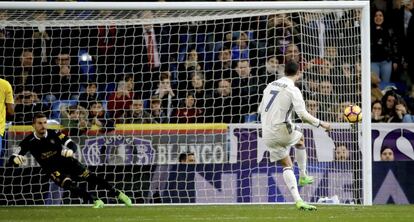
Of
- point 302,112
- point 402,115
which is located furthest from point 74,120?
point 402,115

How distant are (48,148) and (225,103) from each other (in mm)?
3140

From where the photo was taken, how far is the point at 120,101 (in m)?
16.8

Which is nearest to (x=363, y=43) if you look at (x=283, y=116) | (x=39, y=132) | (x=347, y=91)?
(x=347, y=91)

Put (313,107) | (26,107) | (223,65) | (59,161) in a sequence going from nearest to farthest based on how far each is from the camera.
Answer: (59,161), (313,107), (26,107), (223,65)

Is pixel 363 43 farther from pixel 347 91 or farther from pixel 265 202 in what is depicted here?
pixel 265 202

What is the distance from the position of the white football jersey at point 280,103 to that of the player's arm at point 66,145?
2.71 m

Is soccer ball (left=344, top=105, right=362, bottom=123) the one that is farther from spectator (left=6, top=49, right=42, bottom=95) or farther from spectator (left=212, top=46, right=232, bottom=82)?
spectator (left=6, top=49, right=42, bottom=95)

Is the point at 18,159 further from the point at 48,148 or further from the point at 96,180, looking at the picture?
the point at 96,180

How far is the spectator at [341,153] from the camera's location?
16156 millimetres

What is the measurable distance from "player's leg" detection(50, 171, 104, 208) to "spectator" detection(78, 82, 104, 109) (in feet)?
5.70

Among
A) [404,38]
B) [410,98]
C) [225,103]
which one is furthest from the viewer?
[404,38]

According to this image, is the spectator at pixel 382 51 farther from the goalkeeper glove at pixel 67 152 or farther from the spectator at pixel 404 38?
the goalkeeper glove at pixel 67 152

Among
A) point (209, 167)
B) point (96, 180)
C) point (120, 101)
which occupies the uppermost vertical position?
point (120, 101)

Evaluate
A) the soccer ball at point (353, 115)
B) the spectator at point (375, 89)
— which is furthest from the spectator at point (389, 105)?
the soccer ball at point (353, 115)
